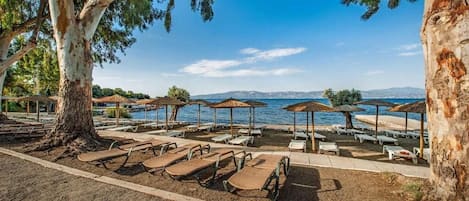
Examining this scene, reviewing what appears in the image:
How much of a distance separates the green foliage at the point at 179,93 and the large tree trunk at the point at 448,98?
19.7 metres

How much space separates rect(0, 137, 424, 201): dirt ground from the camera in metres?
3.69

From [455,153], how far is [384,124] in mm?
23238

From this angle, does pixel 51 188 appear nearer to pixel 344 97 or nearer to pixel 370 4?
pixel 370 4

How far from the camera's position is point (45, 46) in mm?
14938

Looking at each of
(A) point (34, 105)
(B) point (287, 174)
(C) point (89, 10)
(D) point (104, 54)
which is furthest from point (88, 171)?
(A) point (34, 105)

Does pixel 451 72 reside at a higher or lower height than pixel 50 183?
higher

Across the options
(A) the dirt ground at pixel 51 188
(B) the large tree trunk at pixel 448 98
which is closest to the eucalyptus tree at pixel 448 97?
(B) the large tree trunk at pixel 448 98

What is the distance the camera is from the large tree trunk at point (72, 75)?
710 centimetres

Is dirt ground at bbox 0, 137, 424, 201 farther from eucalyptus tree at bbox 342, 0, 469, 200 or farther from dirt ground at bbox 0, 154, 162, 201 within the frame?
eucalyptus tree at bbox 342, 0, 469, 200

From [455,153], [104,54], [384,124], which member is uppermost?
[104,54]

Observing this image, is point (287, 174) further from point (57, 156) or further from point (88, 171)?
point (57, 156)

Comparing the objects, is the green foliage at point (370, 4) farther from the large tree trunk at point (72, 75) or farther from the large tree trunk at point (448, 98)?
the large tree trunk at point (72, 75)

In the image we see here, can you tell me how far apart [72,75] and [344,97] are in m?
17.1

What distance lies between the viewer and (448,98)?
305 cm
